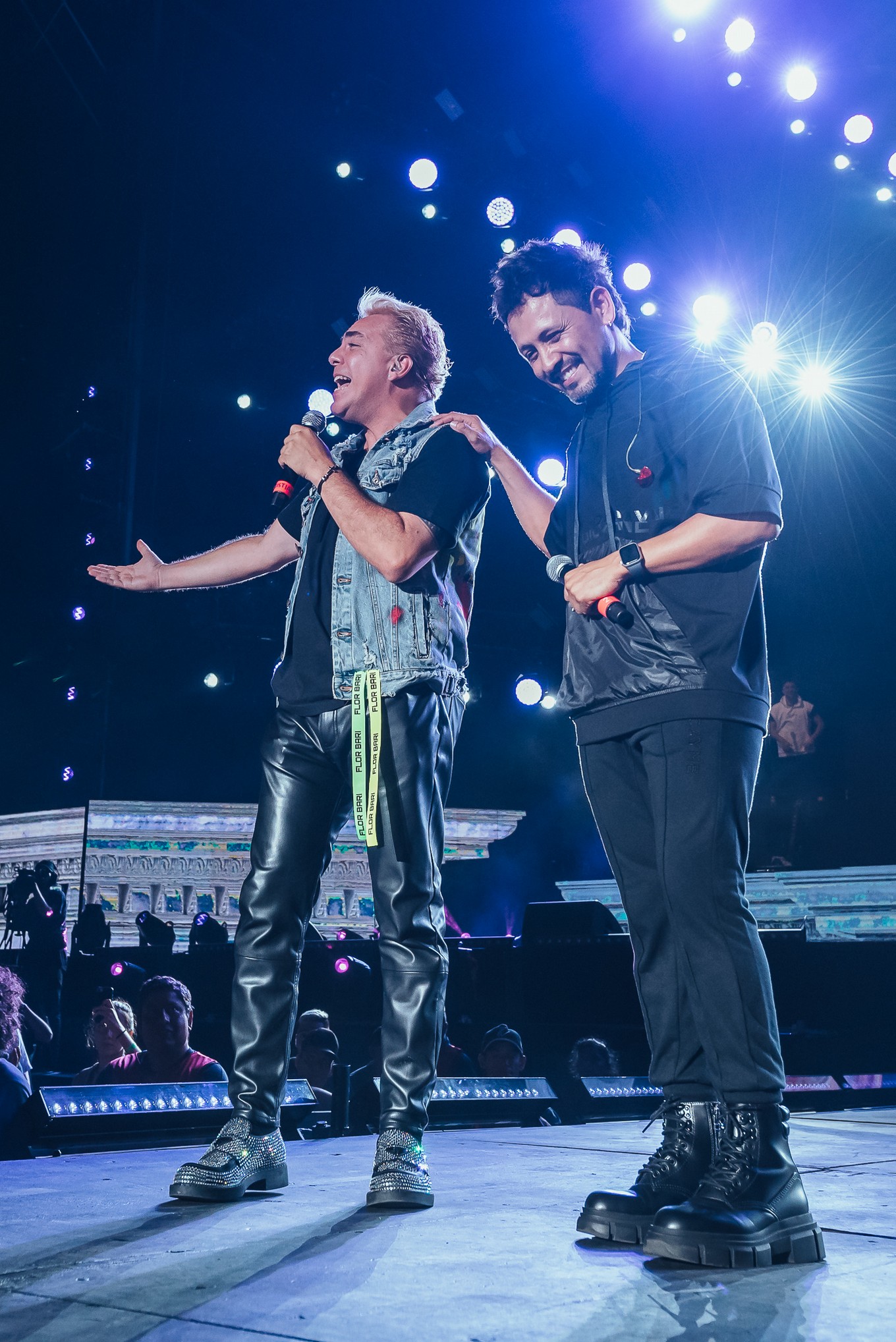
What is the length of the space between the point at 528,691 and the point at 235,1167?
1179cm

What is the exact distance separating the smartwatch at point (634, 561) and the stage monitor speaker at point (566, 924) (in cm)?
626

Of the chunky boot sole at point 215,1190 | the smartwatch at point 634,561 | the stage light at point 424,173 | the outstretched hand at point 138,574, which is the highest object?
the stage light at point 424,173

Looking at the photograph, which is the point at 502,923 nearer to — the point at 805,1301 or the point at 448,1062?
the point at 448,1062

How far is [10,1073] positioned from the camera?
11.2ft

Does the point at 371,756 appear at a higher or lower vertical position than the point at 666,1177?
higher

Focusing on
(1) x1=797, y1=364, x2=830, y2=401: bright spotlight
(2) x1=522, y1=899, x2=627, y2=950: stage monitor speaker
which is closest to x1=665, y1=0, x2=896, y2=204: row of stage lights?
(1) x1=797, y1=364, x2=830, y2=401: bright spotlight

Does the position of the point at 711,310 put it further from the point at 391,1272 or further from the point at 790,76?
the point at 391,1272

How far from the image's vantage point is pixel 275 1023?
2.00 m

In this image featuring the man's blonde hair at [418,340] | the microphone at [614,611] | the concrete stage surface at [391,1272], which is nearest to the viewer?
the concrete stage surface at [391,1272]

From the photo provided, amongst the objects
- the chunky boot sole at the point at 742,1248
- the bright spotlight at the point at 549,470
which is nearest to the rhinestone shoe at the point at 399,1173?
the chunky boot sole at the point at 742,1248

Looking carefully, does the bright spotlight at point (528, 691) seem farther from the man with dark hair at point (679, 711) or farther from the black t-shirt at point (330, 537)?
the man with dark hair at point (679, 711)

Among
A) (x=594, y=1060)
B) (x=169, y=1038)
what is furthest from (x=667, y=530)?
(x=594, y=1060)

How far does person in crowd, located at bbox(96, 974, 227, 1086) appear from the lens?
161 inches

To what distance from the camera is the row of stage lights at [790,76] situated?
7.97 metres
